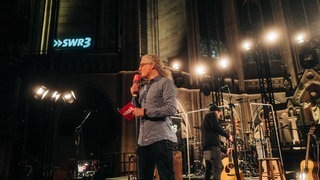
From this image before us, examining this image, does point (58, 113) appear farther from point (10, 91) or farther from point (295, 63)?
point (295, 63)

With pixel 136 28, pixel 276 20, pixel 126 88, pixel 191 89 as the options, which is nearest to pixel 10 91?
pixel 126 88

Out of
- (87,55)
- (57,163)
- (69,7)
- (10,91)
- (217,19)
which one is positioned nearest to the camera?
(10,91)

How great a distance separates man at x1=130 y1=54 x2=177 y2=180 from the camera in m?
1.94

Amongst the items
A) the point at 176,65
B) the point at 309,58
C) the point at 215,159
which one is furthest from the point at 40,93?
the point at 309,58

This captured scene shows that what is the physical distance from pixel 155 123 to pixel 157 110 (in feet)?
0.34

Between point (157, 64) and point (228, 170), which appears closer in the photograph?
point (157, 64)

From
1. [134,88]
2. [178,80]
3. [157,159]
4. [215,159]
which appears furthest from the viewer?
[178,80]

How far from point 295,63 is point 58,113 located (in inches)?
549

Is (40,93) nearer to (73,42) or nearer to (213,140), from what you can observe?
(213,140)

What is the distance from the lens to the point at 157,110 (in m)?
2.01

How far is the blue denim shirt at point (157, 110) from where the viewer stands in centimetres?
200

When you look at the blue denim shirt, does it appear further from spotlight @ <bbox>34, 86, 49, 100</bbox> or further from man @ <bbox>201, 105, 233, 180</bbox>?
spotlight @ <bbox>34, 86, 49, 100</bbox>

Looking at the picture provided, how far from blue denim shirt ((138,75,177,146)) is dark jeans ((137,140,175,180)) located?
0.04 meters

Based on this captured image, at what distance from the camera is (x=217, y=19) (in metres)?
17.6
